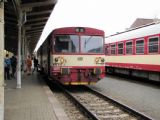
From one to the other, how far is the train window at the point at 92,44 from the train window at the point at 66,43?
332 mm

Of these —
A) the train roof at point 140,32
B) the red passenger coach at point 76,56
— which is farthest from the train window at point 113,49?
the red passenger coach at point 76,56

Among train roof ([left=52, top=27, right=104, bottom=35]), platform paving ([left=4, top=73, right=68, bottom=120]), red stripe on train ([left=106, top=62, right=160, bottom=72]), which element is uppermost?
train roof ([left=52, top=27, right=104, bottom=35])

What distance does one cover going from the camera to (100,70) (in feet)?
56.6

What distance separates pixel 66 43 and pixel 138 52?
550 centimetres

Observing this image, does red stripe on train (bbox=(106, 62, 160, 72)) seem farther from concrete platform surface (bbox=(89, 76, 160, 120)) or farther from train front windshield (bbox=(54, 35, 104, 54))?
train front windshield (bbox=(54, 35, 104, 54))

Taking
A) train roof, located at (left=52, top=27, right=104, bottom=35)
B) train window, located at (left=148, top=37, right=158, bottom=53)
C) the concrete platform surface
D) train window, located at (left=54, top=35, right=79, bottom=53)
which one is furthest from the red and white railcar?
train window, located at (left=54, top=35, right=79, bottom=53)

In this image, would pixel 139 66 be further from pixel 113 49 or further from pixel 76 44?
pixel 113 49

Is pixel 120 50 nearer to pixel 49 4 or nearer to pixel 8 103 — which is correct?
pixel 49 4

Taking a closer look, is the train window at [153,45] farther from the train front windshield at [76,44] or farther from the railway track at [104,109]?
the railway track at [104,109]

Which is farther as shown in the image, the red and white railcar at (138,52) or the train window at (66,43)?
the red and white railcar at (138,52)

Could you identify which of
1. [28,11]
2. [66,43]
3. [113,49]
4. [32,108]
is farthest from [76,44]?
[113,49]

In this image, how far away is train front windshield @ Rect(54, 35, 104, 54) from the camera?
1714cm

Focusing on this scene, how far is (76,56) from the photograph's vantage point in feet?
55.9

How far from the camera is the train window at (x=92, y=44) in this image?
1738cm
